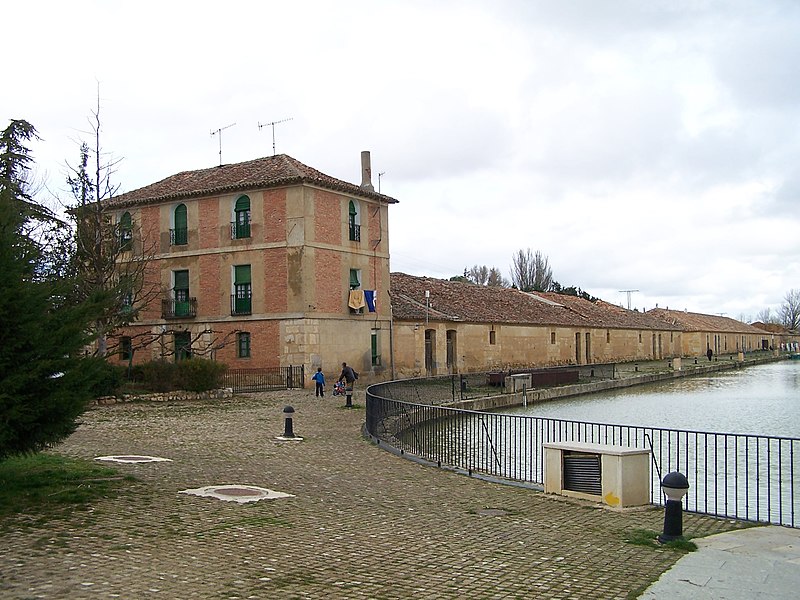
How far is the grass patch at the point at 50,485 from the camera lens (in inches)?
322

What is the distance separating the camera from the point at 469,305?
4412cm

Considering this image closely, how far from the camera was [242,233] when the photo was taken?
106 feet

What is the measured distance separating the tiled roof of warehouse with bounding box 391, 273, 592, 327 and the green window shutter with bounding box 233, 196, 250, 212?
28.2ft

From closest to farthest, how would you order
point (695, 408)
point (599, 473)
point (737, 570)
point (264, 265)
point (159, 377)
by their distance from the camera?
point (737, 570), point (599, 473), point (159, 377), point (695, 408), point (264, 265)

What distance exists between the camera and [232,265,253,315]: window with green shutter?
32.2 metres

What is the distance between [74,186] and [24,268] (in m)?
20.9

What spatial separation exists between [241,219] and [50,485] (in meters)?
24.0

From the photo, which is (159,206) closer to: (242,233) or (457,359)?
(242,233)

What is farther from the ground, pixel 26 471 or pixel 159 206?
pixel 159 206

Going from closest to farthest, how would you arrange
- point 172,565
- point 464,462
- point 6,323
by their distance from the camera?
point 172,565 → point 6,323 → point 464,462

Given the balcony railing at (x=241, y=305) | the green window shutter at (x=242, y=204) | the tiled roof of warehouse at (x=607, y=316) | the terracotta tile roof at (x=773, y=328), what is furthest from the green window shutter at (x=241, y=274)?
the terracotta tile roof at (x=773, y=328)

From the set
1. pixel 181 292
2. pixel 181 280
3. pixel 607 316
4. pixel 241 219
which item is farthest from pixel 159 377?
pixel 607 316

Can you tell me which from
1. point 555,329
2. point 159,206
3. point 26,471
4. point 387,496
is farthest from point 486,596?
point 555,329

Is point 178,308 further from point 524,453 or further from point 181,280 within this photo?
point 524,453
